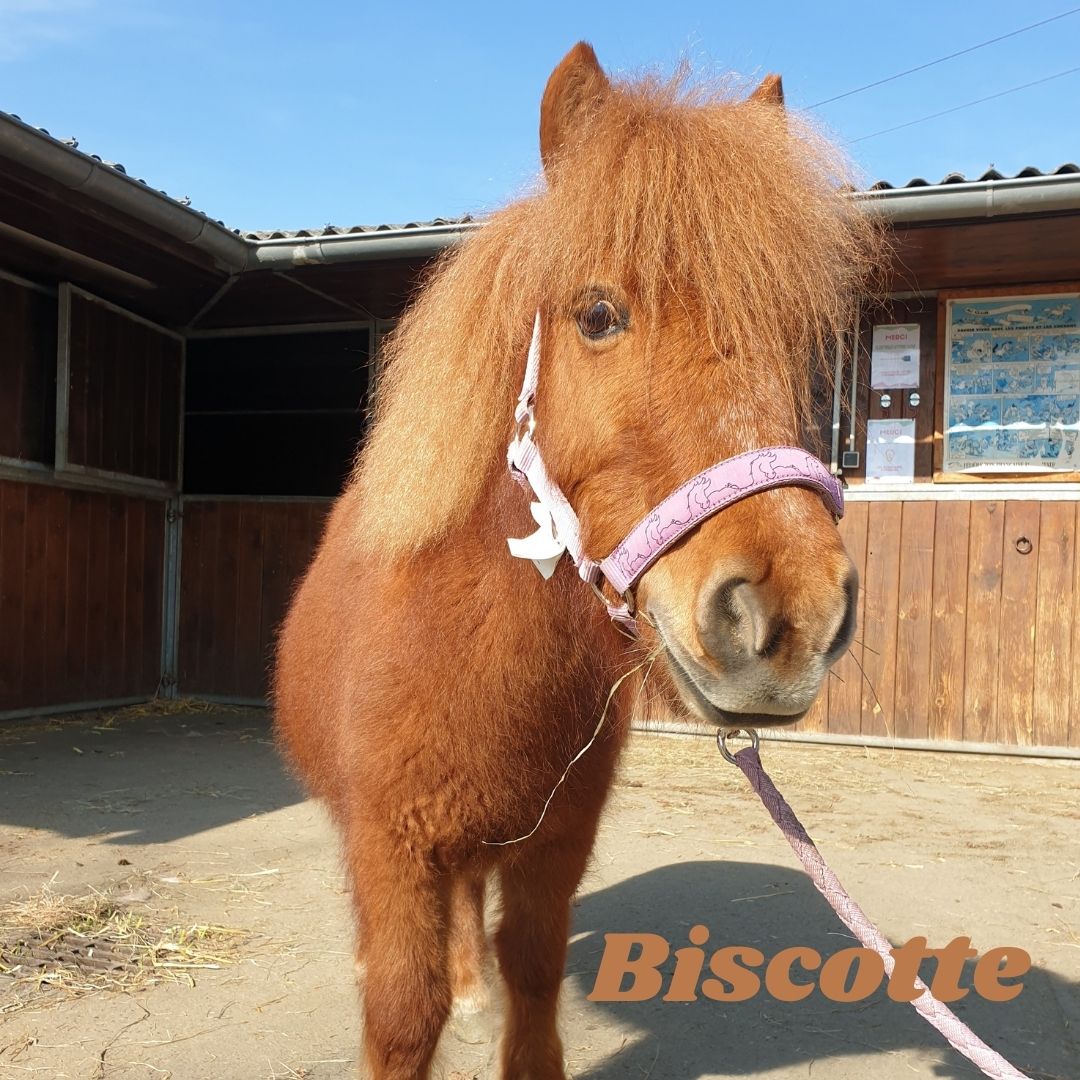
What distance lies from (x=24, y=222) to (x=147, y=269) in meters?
1.09

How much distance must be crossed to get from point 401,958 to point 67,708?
22.0 feet

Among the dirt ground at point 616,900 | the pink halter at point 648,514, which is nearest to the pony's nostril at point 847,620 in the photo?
the pink halter at point 648,514

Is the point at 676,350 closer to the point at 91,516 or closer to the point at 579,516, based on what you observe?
the point at 579,516

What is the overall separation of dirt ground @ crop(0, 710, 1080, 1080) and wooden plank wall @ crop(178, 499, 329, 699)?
1.84 m

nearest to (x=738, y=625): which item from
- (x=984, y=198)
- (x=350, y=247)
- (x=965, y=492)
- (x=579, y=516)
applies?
(x=579, y=516)

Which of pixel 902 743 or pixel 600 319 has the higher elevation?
pixel 600 319

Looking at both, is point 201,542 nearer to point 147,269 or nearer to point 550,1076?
point 147,269

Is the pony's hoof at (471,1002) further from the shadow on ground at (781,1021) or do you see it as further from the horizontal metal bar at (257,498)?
the horizontal metal bar at (257,498)

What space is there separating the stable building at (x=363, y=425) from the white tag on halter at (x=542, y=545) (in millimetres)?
3974

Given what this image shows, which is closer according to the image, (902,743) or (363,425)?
(902,743)

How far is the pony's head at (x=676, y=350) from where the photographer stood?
119cm

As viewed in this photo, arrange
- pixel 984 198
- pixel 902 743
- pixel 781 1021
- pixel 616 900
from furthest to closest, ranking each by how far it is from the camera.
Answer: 1. pixel 902 743
2. pixel 984 198
3. pixel 616 900
4. pixel 781 1021

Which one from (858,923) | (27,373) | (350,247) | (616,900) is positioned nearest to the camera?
(858,923)

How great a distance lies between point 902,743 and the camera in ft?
21.4
